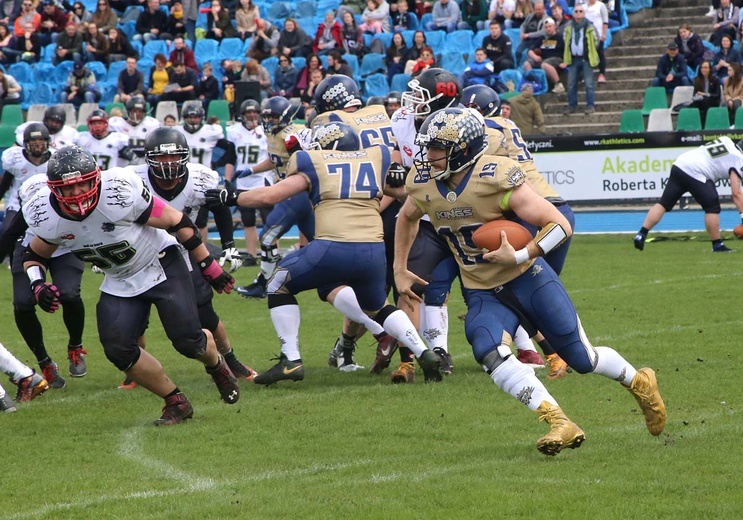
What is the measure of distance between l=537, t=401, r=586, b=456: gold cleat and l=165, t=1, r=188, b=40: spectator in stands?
Result: 17.4 meters

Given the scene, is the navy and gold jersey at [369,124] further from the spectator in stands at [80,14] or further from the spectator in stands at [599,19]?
the spectator in stands at [80,14]

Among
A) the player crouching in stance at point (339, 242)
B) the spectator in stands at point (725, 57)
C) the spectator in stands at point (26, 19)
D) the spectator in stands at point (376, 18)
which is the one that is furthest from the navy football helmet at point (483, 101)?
the spectator in stands at point (26, 19)

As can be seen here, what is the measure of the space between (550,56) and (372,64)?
3.01 m

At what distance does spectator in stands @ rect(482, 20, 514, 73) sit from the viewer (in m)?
18.9

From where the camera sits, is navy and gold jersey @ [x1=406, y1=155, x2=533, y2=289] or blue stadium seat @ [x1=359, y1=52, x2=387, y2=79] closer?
navy and gold jersey @ [x1=406, y1=155, x2=533, y2=289]

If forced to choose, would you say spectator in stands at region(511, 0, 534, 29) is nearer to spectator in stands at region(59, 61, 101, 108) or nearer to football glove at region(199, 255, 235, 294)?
spectator in stands at region(59, 61, 101, 108)

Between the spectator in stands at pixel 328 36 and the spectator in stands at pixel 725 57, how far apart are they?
622 cm

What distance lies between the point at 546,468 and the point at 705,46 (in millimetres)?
14641

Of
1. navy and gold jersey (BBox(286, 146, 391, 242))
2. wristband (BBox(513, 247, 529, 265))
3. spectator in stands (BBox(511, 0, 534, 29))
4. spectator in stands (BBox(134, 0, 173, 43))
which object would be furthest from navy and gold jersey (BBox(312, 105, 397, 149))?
spectator in stands (BBox(134, 0, 173, 43))

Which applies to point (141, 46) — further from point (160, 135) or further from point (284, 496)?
point (284, 496)

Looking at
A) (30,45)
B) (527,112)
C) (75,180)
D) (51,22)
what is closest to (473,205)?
(75,180)

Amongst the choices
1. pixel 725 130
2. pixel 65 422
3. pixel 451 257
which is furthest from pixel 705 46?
pixel 65 422

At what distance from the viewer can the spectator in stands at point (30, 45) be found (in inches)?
868

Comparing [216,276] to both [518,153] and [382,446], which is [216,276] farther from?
[518,153]
